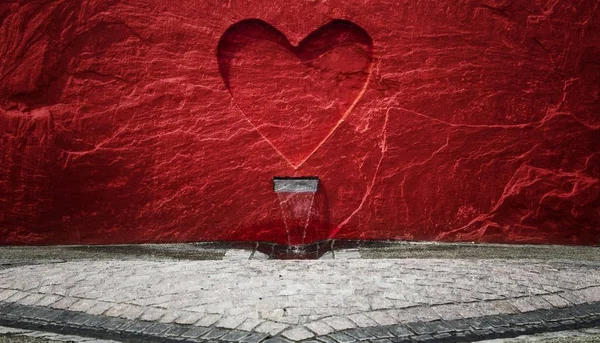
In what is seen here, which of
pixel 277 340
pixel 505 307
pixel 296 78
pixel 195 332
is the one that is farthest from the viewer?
pixel 296 78

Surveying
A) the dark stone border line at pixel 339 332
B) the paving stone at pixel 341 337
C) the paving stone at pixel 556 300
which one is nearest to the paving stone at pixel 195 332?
the dark stone border line at pixel 339 332

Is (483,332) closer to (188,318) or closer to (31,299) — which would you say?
(188,318)

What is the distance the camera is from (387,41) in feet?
19.6

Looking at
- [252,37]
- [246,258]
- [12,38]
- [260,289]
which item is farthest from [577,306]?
[12,38]

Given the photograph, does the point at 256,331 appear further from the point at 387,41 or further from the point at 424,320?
the point at 387,41

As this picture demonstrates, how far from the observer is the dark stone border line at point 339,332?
376 cm

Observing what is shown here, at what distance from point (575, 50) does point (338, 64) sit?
1.87 metres

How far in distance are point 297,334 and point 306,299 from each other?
0.59 m

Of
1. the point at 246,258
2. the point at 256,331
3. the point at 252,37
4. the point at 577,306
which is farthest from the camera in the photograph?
the point at 252,37

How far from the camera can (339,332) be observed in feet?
12.3

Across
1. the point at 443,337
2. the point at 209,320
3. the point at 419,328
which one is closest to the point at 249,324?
the point at 209,320

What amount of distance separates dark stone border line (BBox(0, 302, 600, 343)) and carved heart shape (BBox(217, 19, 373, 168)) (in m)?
2.40

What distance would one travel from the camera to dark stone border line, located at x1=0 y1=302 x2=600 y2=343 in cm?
376

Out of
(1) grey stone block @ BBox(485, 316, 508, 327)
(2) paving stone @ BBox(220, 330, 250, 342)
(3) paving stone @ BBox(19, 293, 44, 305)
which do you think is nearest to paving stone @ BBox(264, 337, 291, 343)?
(2) paving stone @ BBox(220, 330, 250, 342)
